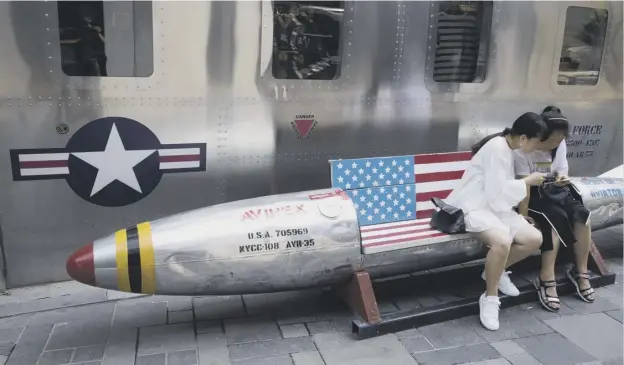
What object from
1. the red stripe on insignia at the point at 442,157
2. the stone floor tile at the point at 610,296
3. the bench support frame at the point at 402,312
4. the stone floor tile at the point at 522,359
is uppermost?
the red stripe on insignia at the point at 442,157

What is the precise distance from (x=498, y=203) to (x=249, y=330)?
2.01 meters

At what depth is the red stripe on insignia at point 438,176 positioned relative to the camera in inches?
182

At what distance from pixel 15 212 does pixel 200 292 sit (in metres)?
1.69

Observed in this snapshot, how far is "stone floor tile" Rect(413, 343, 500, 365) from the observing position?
3.49 m

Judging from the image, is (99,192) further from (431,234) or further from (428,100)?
(428,100)

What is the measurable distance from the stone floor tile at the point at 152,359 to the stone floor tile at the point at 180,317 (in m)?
0.46

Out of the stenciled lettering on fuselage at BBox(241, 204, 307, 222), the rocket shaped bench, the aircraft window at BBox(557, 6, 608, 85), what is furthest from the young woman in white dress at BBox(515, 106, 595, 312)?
the stenciled lettering on fuselage at BBox(241, 204, 307, 222)

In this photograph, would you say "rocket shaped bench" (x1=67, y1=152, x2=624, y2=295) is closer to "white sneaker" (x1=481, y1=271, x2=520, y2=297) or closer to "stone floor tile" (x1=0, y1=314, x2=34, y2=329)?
"white sneaker" (x1=481, y1=271, x2=520, y2=297)

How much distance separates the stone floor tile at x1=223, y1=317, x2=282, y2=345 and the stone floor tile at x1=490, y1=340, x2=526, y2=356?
4.92 ft

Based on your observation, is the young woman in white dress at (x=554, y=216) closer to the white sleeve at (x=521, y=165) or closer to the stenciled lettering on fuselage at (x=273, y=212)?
the white sleeve at (x=521, y=165)

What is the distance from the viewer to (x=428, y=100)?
4969mm

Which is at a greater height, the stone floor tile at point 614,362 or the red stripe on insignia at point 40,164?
the red stripe on insignia at point 40,164

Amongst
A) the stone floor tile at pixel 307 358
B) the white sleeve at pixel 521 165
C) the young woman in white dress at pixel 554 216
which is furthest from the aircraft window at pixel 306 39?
the stone floor tile at pixel 307 358

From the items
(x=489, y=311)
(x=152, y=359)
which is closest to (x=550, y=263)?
(x=489, y=311)
